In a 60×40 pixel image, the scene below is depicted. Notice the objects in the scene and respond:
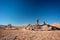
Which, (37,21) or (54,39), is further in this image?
(37,21)

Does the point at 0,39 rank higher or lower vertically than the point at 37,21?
lower

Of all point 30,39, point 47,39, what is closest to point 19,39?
point 30,39

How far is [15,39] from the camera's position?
17.0 m

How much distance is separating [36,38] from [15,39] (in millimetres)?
3923

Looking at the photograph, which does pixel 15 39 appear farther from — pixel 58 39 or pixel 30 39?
pixel 58 39

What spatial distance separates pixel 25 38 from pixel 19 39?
1.19 meters

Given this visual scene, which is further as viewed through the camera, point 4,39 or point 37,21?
Result: point 37,21

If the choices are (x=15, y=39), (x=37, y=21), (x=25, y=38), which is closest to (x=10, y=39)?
(x=15, y=39)

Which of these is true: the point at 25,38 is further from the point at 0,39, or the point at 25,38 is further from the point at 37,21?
the point at 37,21

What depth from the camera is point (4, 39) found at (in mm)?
16797

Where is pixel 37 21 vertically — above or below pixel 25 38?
above

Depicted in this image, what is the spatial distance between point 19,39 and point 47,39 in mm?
5105

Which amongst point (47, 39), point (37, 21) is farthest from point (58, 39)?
point (37, 21)

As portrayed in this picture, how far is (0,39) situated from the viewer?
1672cm
